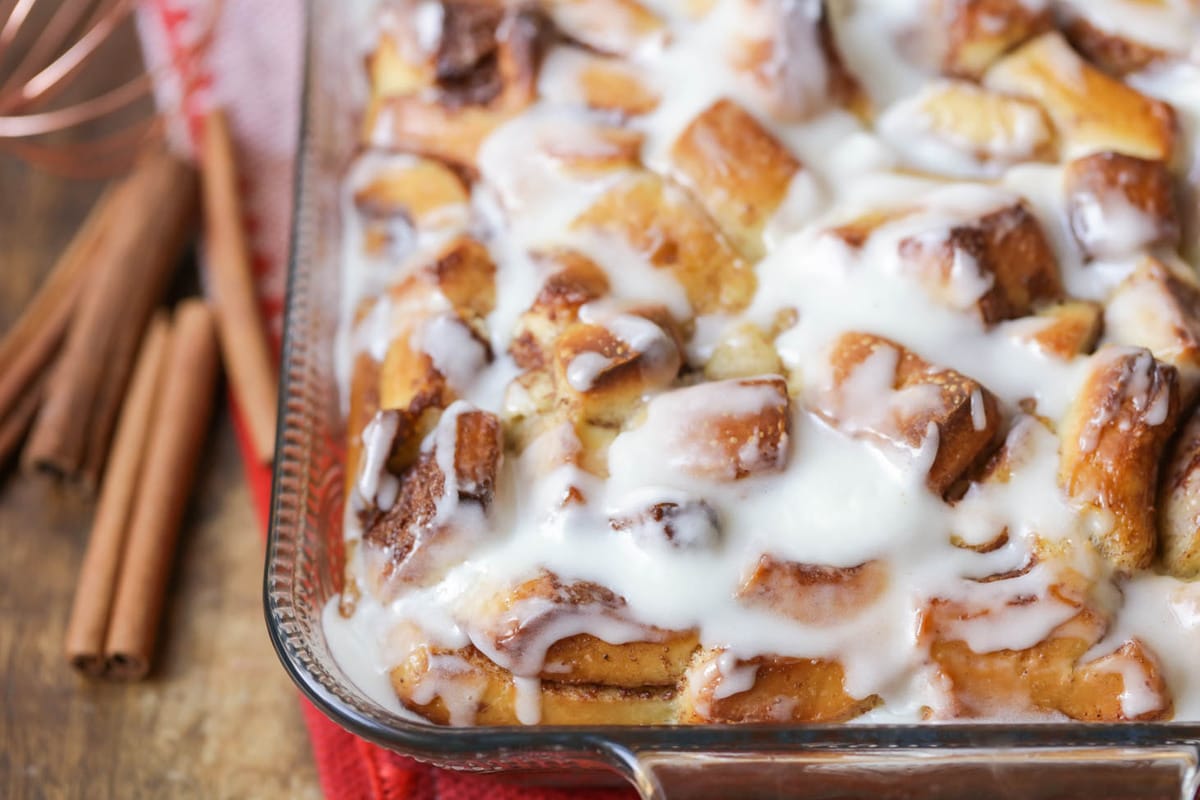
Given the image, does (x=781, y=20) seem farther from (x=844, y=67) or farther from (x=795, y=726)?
(x=795, y=726)

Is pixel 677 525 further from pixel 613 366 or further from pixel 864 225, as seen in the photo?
pixel 864 225

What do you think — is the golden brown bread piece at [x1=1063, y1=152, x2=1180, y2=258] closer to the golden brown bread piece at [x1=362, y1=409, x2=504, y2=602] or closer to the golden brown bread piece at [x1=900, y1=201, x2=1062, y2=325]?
the golden brown bread piece at [x1=900, y1=201, x2=1062, y2=325]

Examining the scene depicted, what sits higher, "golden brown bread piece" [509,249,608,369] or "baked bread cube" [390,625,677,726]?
"golden brown bread piece" [509,249,608,369]

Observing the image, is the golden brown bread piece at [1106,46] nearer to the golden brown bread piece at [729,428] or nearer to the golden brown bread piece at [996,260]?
the golden brown bread piece at [996,260]

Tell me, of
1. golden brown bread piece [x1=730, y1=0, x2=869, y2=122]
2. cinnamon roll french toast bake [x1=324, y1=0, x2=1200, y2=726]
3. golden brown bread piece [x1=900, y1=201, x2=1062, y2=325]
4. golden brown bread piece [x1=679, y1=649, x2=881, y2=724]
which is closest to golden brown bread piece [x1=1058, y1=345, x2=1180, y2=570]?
cinnamon roll french toast bake [x1=324, y1=0, x2=1200, y2=726]

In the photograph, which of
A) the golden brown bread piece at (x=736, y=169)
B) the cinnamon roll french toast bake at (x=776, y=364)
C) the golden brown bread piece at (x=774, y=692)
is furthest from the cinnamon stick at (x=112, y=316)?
the golden brown bread piece at (x=774, y=692)

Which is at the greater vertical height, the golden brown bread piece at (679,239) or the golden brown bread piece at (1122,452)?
the golden brown bread piece at (679,239)

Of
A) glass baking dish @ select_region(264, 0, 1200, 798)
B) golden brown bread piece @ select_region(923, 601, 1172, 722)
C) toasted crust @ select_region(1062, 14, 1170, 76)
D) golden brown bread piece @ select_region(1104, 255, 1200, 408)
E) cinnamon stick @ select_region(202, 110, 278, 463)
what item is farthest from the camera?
cinnamon stick @ select_region(202, 110, 278, 463)
